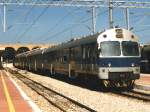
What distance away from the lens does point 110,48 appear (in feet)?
80.6

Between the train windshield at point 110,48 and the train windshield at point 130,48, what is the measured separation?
31 cm

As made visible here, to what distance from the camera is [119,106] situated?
57.7 feet

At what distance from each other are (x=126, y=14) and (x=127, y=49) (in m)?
21.8

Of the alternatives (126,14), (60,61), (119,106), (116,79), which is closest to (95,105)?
(119,106)

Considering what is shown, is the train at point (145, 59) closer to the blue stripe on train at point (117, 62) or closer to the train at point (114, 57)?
the train at point (114, 57)

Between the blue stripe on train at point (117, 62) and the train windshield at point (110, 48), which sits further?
the train windshield at point (110, 48)

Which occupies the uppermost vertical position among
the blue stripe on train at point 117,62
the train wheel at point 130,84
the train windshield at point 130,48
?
the train windshield at point 130,48

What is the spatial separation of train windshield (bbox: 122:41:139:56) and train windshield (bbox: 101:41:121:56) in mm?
305

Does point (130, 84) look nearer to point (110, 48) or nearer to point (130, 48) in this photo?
point (130, 48)

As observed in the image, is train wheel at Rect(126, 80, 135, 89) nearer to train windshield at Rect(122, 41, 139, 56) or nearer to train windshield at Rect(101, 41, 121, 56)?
train windshield at Rect(122, 41, 139, 56)

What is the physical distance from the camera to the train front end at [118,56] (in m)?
24.2

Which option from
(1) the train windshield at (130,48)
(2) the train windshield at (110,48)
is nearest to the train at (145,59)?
(1) the train windshield at (130,48)

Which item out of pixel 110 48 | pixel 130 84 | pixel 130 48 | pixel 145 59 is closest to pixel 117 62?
pixel 110 48

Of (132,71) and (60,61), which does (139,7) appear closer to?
(60,61)
